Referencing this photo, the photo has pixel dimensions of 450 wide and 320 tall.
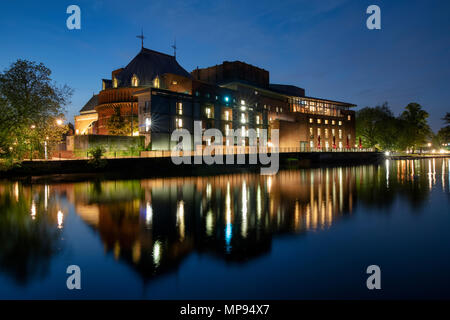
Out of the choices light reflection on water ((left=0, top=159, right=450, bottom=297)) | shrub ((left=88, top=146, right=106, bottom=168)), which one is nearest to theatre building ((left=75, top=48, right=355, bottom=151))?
shrub ((left=88, top=146, right=106, bottom=168))

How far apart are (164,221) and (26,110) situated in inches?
874

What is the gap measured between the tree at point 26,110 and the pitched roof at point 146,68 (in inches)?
1363

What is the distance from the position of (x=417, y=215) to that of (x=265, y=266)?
1009 cm

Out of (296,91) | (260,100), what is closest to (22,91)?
(260,100)

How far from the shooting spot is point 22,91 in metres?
27.7

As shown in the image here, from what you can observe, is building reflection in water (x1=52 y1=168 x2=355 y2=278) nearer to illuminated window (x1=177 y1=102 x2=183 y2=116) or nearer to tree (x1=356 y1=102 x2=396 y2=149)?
illuminated window (x1=177 y1=102 x2=183 y2=116)

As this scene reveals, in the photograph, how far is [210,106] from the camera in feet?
186

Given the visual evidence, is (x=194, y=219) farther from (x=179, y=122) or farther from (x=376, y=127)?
(x=376, y=127)

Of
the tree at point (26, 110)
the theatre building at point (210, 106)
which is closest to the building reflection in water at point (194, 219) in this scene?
the tree at point (26, 110)

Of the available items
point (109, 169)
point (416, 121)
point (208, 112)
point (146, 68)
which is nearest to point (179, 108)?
point (208, 112)

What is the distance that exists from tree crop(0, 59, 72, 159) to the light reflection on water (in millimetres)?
6676

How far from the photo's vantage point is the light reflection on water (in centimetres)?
830
